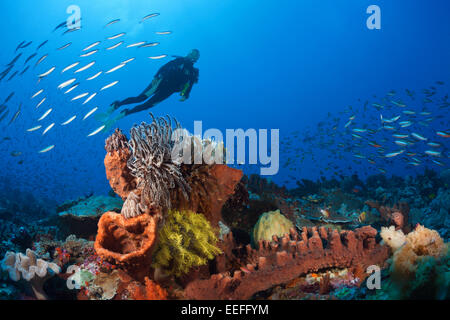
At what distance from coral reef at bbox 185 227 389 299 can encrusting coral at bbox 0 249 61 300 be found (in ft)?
7.99

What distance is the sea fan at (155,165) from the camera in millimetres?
3367

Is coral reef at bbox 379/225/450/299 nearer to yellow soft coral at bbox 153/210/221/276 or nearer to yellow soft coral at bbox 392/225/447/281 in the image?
yellow soft coral at bbox 392/225/447/281

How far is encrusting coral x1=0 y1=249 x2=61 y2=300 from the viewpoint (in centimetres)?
389

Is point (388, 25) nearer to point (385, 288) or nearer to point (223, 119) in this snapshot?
point (223, 119)

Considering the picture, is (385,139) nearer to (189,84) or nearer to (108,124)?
(189,84)

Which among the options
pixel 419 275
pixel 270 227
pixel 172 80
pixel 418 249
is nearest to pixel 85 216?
pixel 270 227

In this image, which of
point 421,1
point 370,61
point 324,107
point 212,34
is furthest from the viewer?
point 324,107

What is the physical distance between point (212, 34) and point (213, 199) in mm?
76576

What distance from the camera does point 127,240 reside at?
3400 millimetres

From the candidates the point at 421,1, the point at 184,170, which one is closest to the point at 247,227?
the point at 184,170

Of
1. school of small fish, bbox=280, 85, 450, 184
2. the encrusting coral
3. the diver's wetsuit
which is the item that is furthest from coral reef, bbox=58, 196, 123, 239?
school of small fish, bbox=280, 85, 450, 184

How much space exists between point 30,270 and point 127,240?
6.28 feet

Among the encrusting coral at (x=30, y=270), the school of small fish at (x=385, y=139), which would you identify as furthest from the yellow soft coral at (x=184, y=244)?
the school of small fish at (x=385, y=139)
